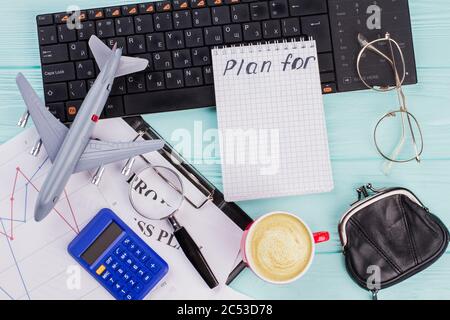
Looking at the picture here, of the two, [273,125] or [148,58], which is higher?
[148,58]

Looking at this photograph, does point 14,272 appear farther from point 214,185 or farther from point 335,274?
point 335,274

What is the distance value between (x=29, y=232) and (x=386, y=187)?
0.59 meters

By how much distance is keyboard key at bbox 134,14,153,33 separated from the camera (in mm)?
805

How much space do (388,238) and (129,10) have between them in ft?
1.84

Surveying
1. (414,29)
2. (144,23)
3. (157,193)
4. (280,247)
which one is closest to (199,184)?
(157,193)

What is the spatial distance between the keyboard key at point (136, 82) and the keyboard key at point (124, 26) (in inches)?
2.8

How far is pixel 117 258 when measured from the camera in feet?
2.59

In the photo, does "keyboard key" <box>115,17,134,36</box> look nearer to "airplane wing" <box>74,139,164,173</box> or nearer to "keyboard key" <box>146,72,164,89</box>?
"keyboard key" <box>146,72,164,89</box>

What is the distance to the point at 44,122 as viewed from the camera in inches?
29.6

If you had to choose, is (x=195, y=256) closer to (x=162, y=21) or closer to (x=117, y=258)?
(x=117, y=258)

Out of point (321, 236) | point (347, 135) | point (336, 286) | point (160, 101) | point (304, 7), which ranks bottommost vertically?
point (336, 286)

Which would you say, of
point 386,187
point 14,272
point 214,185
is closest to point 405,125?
point 386,187
